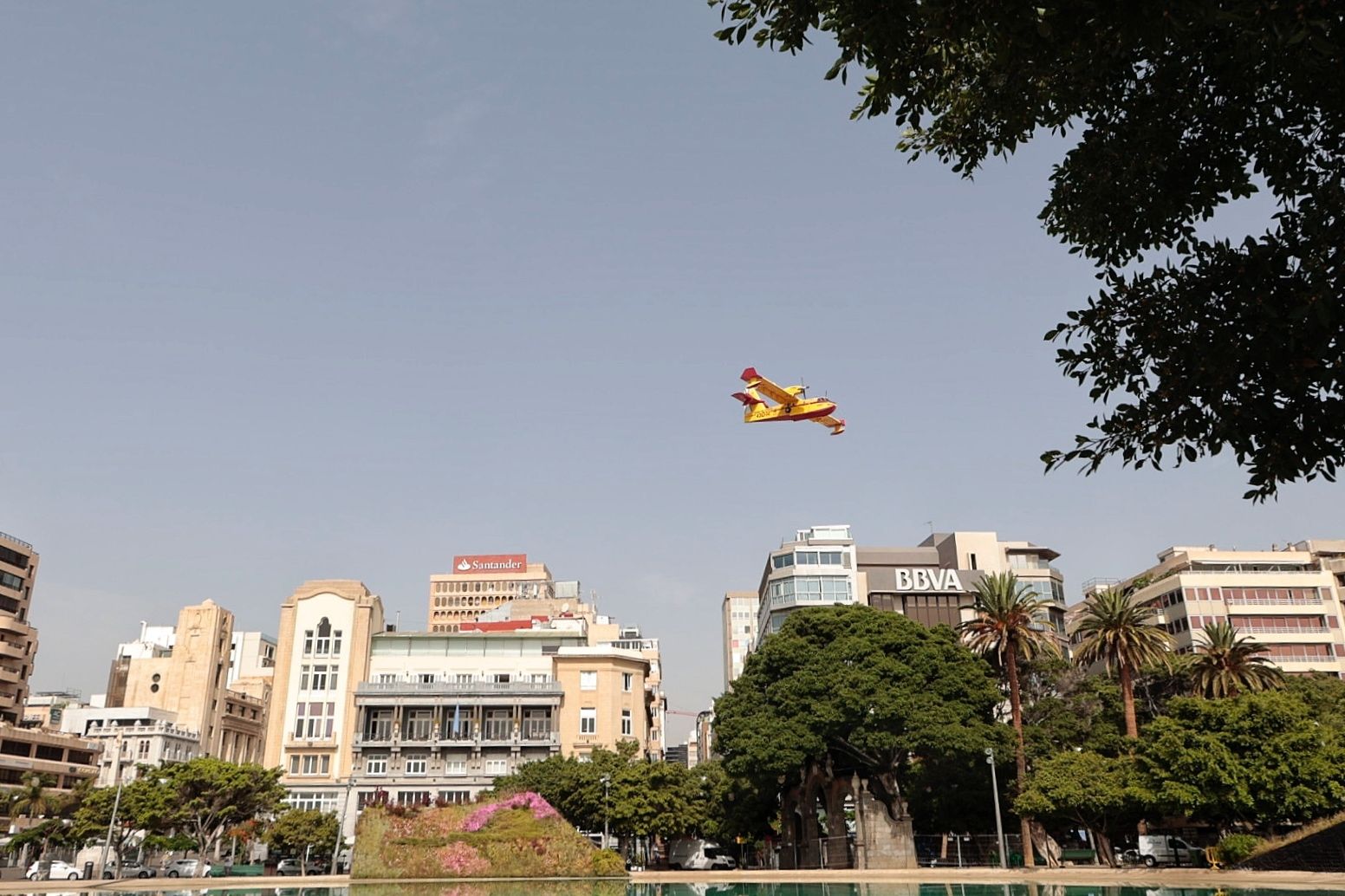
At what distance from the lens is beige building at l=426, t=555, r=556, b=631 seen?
189 m

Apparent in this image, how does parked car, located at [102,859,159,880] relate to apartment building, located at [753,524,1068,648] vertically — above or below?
below

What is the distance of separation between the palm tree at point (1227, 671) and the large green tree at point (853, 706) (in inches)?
493

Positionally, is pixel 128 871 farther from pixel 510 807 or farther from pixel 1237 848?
pixel 1237 848

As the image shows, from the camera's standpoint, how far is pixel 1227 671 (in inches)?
2356

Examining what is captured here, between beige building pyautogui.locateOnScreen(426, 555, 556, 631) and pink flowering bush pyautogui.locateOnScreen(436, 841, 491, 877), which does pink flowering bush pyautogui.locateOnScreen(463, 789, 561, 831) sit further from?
beige building pyautogui.locateOnScreen(426, 555, 556, 631)

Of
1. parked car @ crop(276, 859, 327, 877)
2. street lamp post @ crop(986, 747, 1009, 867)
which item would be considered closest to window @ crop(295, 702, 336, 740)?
parked car @ crop(276, 859, 327, 877)

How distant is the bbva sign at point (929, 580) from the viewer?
102 metres

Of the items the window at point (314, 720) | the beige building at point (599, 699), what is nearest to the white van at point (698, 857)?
the beige building at point (599, 699)

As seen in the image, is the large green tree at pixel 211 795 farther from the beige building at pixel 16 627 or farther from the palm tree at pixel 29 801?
the beige building at pixel 16 627

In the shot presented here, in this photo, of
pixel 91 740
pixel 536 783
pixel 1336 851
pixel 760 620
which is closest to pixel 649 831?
pixel 536 783

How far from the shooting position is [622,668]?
9206 centimetres

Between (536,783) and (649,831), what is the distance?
923cm

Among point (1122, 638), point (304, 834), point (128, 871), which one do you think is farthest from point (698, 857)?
point (128, 871)

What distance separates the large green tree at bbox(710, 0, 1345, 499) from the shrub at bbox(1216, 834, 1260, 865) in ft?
123
